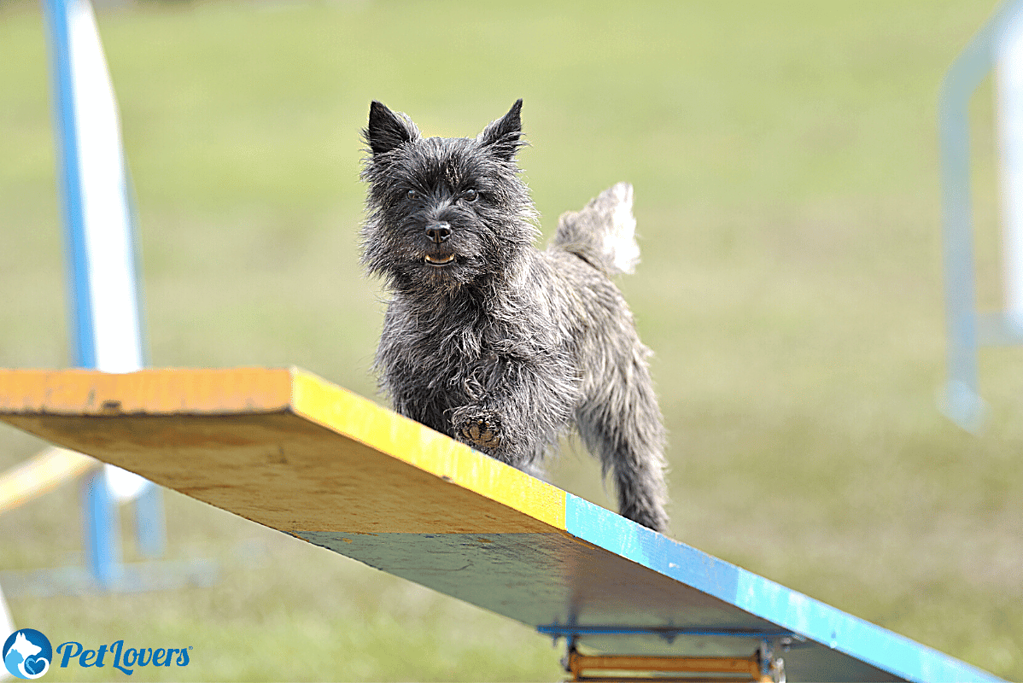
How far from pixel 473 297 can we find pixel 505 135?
13.2 inches

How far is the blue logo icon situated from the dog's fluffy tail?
1724mm

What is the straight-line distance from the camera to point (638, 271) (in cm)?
1417

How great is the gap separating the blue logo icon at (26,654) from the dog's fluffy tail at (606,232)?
1724 mm

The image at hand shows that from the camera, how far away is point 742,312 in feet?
42.0

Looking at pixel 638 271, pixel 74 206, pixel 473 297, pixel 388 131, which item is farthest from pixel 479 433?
pixel 638 271

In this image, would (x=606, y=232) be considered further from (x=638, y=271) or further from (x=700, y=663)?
(x=638, y=271)

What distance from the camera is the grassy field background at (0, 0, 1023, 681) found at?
5.94m

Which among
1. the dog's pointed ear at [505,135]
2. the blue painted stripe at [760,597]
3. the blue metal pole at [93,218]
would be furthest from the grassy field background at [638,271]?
the blue metal pole at [93,218]

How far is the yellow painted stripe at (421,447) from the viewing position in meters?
1.53

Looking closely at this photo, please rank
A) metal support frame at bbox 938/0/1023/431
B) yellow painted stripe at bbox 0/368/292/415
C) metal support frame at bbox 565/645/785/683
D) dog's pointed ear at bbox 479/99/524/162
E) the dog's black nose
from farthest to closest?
1. metal support frame at bbox 938/0/1023/431
2. metal support frame at bbox 565/645/785/683
3. dog's pointed ear at bbox 479/99/524/162
4. the dog's black nose
5. yellow painted stripe at bbox 0/368/292/415

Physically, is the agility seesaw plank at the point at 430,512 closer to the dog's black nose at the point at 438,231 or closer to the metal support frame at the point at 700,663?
the metal support frame at the point at 700,663

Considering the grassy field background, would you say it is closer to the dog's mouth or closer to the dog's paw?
the dog's mouth

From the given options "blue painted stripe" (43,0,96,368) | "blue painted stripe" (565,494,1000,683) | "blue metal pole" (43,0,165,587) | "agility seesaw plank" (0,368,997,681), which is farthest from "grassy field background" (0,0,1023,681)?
"blue painted stripe" (43,0,96,368)

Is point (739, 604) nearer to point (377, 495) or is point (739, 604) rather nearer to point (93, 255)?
point (377, 495)
